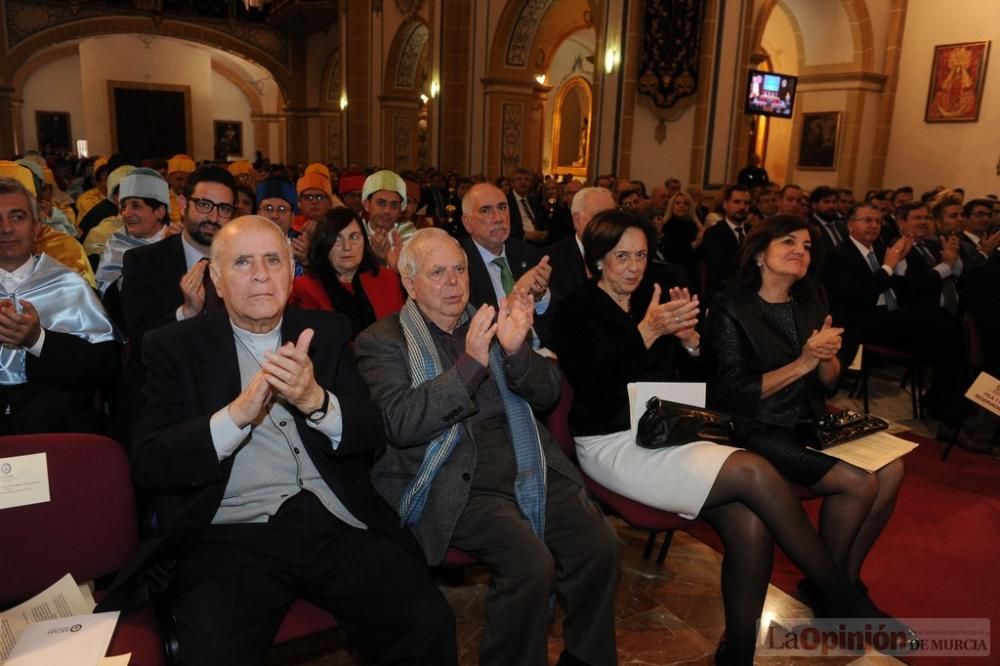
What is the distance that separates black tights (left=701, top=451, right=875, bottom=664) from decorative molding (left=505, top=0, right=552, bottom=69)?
11.2 metres

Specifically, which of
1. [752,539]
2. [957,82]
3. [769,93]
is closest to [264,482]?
[752,539]

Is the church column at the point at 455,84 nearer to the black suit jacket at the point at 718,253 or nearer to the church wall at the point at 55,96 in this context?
the black suit jacket at the point at 718,253

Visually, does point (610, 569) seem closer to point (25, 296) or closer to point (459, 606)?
point (459, 606)

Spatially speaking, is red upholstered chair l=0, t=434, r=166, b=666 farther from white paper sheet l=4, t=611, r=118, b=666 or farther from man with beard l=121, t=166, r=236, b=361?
man with beard l=121, t=166, r=236, b=361

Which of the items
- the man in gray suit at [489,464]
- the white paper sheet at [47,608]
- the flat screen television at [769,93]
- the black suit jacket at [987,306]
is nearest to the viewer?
the white paper sheet at [47,608]

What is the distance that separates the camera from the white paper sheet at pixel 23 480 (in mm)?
1787

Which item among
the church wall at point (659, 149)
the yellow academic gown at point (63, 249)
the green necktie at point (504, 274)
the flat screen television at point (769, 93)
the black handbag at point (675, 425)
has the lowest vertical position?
the black handbag at point (675, 425)

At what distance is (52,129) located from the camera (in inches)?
892

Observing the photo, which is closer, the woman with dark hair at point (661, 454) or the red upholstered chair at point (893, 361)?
the woman with dark hair at point (661, 454)

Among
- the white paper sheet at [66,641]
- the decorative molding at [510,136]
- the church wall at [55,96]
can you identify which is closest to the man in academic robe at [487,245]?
the white paper sheet at [66,641]

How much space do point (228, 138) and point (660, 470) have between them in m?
26.5

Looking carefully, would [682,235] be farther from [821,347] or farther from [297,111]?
[297,111]

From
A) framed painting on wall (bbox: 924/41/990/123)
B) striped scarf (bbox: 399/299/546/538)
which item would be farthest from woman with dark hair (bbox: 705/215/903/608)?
framed painting on wall (bbox: 924/41/990/123)

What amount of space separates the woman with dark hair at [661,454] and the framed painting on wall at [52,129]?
2487cm
